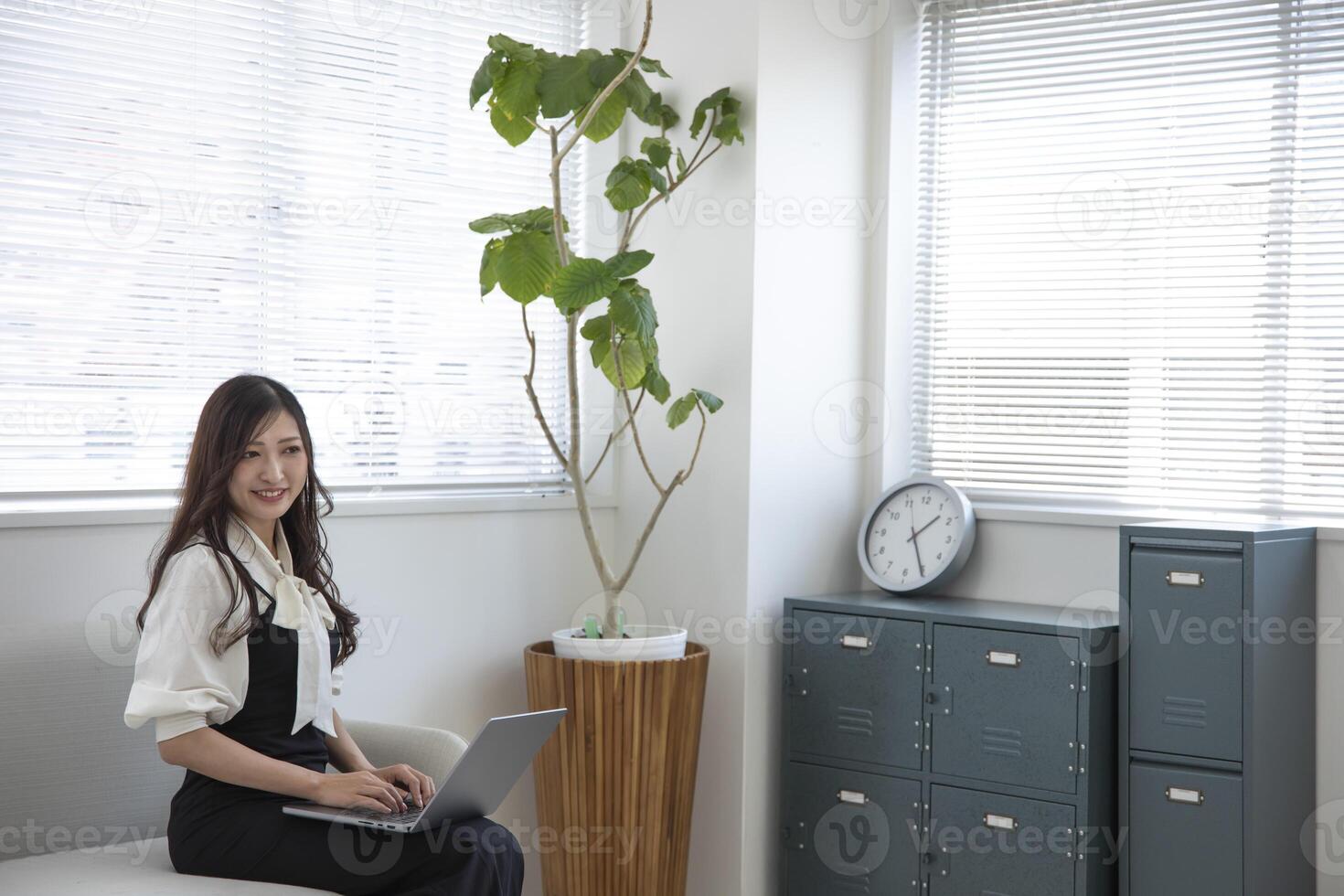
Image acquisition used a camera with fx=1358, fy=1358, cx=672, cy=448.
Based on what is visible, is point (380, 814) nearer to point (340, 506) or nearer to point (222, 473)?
point (222, 473)

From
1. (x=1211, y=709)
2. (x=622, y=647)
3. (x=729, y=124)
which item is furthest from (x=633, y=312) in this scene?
(x=1211, y=709)

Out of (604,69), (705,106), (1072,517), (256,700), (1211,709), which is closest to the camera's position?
(256,700)

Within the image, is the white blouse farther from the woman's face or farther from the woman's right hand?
the woman's right hand

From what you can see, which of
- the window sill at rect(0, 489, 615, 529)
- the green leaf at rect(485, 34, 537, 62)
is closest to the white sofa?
the window sill at rect(0, 489, 615, 529)

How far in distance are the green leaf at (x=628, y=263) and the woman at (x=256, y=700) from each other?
2.67 ft

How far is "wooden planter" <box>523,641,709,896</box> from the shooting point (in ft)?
10.2

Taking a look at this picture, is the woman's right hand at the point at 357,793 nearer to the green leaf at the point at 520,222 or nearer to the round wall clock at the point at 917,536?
the green leaf at the point at 520,222

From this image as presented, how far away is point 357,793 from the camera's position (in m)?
2.29

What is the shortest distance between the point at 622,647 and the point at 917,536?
34.3 inches

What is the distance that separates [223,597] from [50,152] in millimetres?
1059

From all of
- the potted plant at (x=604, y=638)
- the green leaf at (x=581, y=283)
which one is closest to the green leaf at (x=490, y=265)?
the potted plant at (x=604, y=638)

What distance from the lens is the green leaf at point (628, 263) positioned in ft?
9.79

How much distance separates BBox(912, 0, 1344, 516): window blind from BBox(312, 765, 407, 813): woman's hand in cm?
194

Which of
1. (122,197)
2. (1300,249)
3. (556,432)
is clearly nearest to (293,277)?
(122,197)
